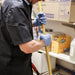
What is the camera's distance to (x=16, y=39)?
98cm

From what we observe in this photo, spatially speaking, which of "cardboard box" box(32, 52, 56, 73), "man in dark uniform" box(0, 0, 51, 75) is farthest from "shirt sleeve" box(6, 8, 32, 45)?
"cardboard box" box(32, 52, 56, 73)

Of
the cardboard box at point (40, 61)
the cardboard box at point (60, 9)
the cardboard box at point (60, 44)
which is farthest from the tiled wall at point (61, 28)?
the cardboard box at point (40, 61)

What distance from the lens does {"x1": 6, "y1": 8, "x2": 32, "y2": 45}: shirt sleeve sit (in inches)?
37.7

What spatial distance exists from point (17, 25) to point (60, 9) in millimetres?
681

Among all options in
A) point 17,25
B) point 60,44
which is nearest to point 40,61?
point 60,44

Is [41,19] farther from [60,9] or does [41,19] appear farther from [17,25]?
[17,25]

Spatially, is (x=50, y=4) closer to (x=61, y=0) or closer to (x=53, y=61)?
(x=61, y=0)

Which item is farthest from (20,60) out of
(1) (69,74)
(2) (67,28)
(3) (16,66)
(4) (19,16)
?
(1) (69,74)

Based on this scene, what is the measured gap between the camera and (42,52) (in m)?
1.81

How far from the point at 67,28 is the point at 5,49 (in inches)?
41.2

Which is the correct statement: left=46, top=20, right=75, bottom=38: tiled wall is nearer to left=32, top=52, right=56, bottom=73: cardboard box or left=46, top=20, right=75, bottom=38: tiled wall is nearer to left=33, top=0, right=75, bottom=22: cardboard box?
left=33, top=0, right=75, bottom=22: cardboard box

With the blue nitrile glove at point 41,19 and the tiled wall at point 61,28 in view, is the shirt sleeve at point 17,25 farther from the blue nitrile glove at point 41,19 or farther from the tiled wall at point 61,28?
the tiled wall at point 61,28

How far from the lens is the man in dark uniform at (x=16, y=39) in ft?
3.17

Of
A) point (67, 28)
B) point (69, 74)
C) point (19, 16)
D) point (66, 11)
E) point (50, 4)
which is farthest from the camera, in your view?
point (69, 74)
